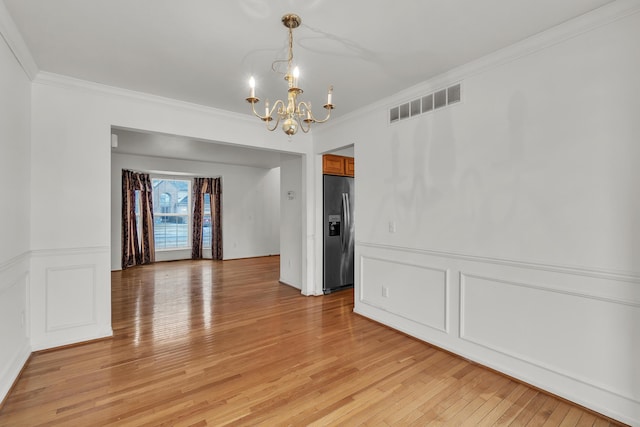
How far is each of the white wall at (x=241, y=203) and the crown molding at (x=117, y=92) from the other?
432cm

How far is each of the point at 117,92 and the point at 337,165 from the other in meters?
3.13

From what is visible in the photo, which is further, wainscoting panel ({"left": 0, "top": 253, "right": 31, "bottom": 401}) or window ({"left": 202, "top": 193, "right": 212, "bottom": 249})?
window ({"left": 202, "top": 193, "right": 212, "bottom": 249})

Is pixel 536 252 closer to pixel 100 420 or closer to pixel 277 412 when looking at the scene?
pixel 277 412

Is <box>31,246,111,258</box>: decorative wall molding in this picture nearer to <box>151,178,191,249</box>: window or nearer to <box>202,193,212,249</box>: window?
<box>151,178,191,249</box>: window

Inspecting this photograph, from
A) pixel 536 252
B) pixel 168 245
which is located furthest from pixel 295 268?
pixel 168 245

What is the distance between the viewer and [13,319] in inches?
95.9

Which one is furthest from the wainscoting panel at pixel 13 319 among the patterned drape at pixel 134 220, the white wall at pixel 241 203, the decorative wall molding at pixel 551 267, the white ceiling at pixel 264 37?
the white wall at pixel 241 203

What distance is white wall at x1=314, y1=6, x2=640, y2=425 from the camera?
1971 mm

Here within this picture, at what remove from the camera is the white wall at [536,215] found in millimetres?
1971

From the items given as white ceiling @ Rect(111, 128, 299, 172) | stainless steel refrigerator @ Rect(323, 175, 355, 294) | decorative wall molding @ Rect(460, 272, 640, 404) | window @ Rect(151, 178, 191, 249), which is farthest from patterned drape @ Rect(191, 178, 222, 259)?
decorative wall molding @ Rect(460, 272, 640, 404)

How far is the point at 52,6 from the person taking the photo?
1992 millimetres

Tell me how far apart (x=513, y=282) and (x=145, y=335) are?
3.66m

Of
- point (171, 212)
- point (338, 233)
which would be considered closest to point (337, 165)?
point (338, 233)

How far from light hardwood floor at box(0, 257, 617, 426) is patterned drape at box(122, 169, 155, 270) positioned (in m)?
3.84
